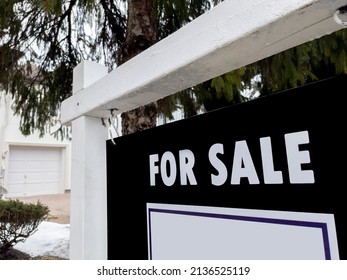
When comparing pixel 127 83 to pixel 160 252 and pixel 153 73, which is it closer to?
pixel 153 73

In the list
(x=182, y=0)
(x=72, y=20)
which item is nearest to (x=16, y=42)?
(x=72, y=20)

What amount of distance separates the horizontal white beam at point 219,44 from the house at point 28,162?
984 cm

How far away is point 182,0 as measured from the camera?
8.13ft

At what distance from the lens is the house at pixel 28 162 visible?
976cm

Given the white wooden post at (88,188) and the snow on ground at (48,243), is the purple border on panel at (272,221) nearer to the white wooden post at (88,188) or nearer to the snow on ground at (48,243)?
the white wooden post at (88,188)

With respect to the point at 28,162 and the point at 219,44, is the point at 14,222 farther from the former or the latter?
the point at 28,162

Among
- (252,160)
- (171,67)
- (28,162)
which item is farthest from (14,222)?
(28,162)

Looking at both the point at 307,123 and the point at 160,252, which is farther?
the point at 160,252

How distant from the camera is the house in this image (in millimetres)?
9758

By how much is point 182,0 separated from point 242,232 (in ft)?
7.72

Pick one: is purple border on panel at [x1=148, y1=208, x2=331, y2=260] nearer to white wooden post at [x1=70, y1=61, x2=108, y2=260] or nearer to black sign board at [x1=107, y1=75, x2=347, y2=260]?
black sign board at [x1=107, y1=75, x2=347, y2=260]

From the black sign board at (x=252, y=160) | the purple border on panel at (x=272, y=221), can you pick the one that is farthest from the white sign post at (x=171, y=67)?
the purple border on panel at (x=272, y=221)

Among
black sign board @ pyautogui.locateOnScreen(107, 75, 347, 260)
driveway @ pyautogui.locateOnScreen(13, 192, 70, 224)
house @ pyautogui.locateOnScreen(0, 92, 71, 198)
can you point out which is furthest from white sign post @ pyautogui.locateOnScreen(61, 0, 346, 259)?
house @ pyautogui.locateOnScreen(0, 92, 71, 198)

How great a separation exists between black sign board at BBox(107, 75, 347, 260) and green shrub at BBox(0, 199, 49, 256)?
3.69 metres
